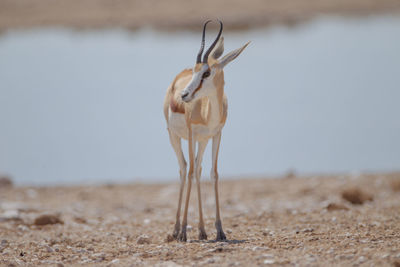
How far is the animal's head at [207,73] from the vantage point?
7.57 m

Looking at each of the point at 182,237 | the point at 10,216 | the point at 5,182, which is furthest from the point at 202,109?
the point at 5,182

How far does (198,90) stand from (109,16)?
28.2 metres

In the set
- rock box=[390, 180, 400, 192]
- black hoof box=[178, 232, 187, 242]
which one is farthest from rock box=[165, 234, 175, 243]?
rock box=[390, 180, 400, 192]

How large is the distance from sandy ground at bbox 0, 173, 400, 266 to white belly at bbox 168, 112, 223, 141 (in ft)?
4.22

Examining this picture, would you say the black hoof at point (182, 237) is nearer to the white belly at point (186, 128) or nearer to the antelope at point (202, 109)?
the antelope at point (202, 109)

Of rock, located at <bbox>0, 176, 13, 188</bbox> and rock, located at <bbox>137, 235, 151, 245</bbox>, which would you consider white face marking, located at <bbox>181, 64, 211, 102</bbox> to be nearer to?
rock, located at <bbox>137, 235, 151, 245</bbox>

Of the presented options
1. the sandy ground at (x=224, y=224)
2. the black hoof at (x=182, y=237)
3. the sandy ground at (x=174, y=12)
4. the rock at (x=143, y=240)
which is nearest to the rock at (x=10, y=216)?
the sandy ground at (x=224, y=224)

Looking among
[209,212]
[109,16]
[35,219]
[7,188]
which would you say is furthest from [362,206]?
[109,16]

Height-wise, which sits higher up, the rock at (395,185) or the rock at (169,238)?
the rock at (395,185)

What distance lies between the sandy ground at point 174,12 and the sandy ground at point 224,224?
1984 centimetres

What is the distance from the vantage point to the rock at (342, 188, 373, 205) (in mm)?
11219

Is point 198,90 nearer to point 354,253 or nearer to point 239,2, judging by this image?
point 354,253

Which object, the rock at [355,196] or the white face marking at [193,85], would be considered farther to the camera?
the rock at [355,196]

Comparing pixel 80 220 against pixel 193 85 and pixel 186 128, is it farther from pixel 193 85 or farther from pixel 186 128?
pixel 193 85
